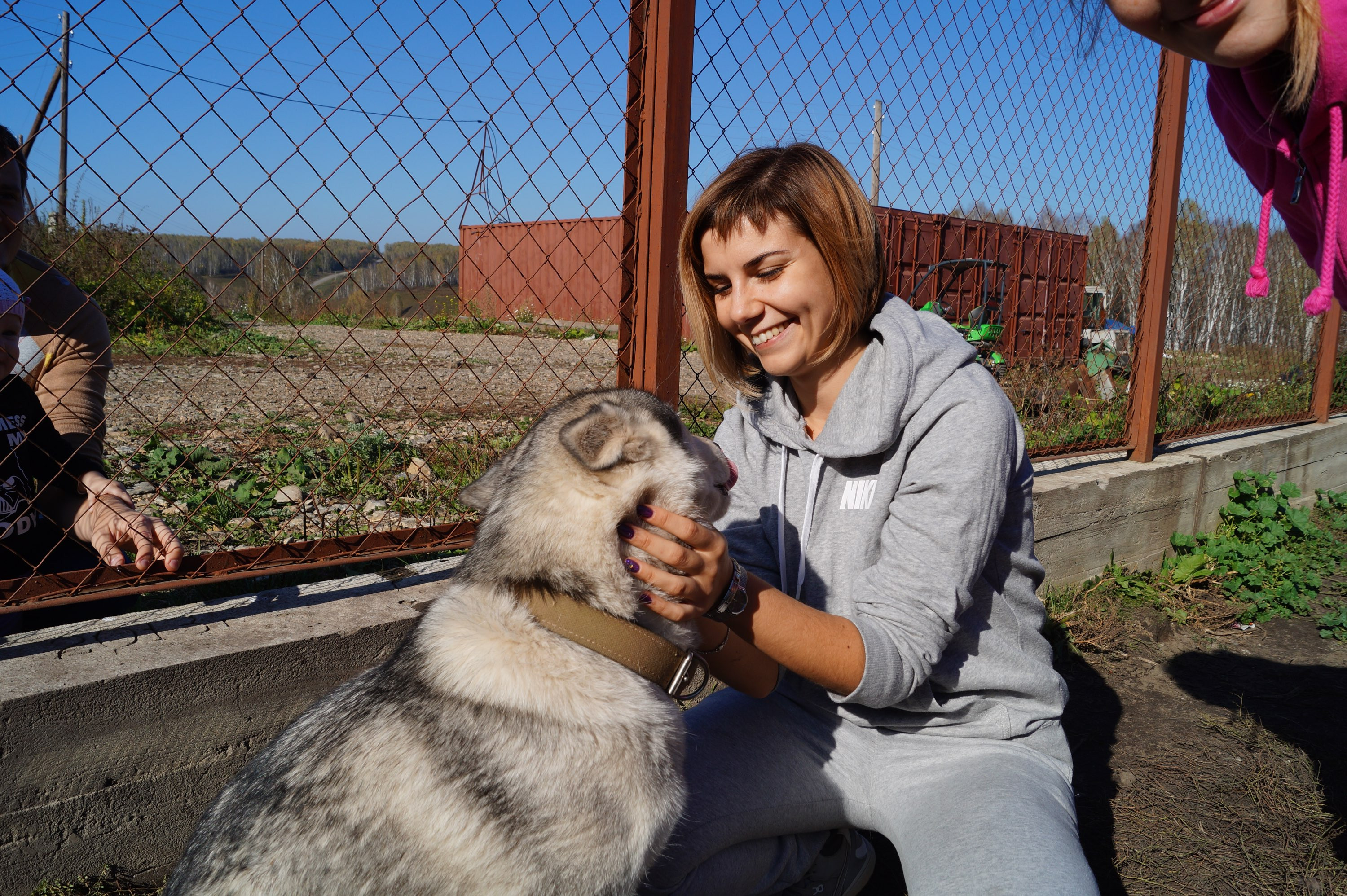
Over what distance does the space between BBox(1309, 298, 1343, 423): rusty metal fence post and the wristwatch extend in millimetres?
7942

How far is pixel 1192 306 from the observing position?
21.0 ft

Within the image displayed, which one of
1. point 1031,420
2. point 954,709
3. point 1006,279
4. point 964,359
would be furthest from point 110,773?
point 1006,279

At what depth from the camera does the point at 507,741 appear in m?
1.58

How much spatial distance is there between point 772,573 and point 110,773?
2.03 meters

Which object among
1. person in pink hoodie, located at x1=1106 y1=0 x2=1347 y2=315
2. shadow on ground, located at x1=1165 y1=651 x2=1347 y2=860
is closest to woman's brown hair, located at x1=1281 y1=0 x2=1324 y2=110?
person in pink hoodie, located at x1=1106 y1=0 x2=1347 y2=315

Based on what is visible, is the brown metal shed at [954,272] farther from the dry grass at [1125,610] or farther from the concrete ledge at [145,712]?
the dry grass at [1125,610]

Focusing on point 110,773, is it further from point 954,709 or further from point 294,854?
point 954,709

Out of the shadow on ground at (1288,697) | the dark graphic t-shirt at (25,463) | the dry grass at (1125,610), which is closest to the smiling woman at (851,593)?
the shadow on ground at (1288,697)

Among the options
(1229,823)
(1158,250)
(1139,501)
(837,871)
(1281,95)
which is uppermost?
(1158,250)

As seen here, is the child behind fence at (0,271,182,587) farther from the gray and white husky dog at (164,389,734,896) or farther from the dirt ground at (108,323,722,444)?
the gray and white husky dog at (164,389,734,896)

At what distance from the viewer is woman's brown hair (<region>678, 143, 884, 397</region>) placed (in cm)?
221

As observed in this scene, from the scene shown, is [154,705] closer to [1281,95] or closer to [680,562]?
[680,562]

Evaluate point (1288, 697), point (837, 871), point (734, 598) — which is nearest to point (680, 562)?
point (734, 598)

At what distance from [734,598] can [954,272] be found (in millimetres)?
6532
